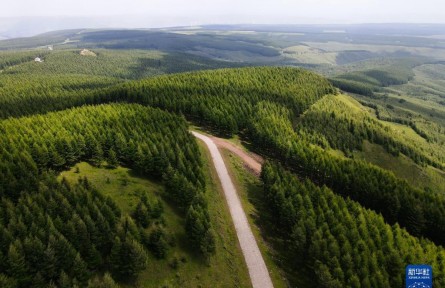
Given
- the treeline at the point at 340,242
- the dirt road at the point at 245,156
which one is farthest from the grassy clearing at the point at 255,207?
the treeline at the point at 340,242

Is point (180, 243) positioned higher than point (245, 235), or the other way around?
point (180, 243)

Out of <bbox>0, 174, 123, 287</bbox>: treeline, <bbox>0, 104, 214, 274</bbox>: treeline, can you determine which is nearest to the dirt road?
<bbox>0, 104, 214, 274</bbox>: treeline

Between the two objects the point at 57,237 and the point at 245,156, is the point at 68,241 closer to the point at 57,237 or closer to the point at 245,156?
the point at 57,237

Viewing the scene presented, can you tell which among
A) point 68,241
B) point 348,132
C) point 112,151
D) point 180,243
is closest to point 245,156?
point 112,151

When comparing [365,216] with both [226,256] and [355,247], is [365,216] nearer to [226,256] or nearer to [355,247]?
[355,247]

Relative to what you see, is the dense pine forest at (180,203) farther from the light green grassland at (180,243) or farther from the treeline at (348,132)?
the treeline at (348,132)
